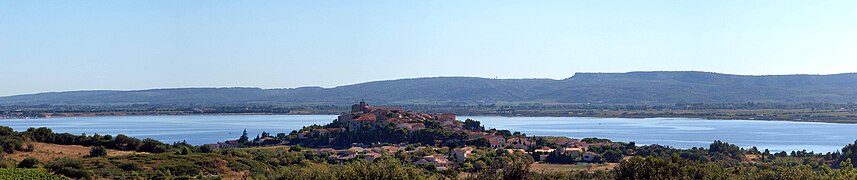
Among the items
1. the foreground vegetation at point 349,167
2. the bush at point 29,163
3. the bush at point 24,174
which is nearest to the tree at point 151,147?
the foreground vegetation at point 349,167

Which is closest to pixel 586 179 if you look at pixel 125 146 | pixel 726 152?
pixel 125 146

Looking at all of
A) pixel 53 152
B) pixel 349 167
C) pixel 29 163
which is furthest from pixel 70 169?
pixel 349 167

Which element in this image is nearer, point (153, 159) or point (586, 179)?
point (586, 179)

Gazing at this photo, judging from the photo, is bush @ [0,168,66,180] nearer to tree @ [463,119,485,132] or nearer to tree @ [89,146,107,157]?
tree @ [89,146,107,157]

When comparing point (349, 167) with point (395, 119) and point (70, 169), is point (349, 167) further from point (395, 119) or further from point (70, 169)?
point (395, 119)

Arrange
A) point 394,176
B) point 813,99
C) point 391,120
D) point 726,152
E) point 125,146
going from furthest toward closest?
1. point 813,99
2. point 391,120
3. point 726,152
4. point 125,146
5. point 394,176

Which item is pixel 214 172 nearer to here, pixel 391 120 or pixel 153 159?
pixel 153 159

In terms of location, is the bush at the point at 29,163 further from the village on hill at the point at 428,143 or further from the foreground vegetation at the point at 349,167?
the village on hill at the point at 428,143

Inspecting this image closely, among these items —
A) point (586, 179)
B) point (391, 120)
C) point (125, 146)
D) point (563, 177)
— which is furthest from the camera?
point (391, 120)
